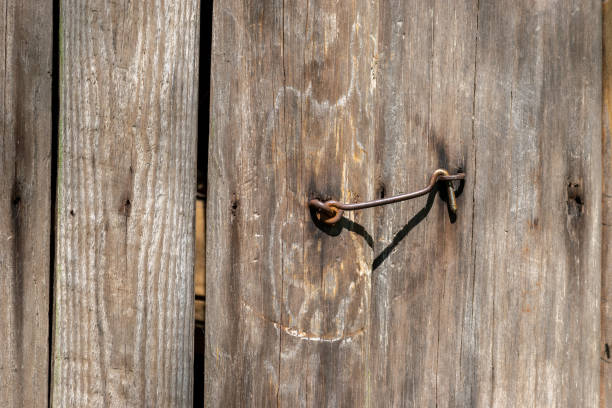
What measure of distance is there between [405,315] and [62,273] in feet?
2.07

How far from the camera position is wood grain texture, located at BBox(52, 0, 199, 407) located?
0.77 meters

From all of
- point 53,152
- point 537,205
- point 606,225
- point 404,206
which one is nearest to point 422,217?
→ point 404,206

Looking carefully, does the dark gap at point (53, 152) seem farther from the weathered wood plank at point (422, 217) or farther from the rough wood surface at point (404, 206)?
the weathered wood plank at point (422, 217)

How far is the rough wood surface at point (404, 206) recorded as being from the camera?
31.9 inches

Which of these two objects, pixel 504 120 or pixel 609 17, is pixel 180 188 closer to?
pixel 504 120

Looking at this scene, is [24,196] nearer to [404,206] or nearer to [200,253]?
[200,253]

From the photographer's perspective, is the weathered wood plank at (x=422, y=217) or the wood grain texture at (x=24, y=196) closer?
the wood grain texture at (x=24, y=196)

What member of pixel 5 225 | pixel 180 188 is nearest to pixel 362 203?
pixel 180 188

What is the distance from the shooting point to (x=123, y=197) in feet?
2.56

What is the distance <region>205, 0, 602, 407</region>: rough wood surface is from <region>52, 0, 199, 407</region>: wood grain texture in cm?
6

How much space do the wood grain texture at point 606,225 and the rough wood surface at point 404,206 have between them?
2 cm

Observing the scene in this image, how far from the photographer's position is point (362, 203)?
793 millimetres

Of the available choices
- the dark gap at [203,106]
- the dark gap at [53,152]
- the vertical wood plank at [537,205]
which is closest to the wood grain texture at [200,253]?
the dark gap at [203,106]

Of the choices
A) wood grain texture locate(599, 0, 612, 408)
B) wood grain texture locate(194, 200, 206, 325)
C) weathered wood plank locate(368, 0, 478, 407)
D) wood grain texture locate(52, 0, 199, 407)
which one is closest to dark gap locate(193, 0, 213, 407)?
wood grain texture locate(52, 0, 199, 407)
